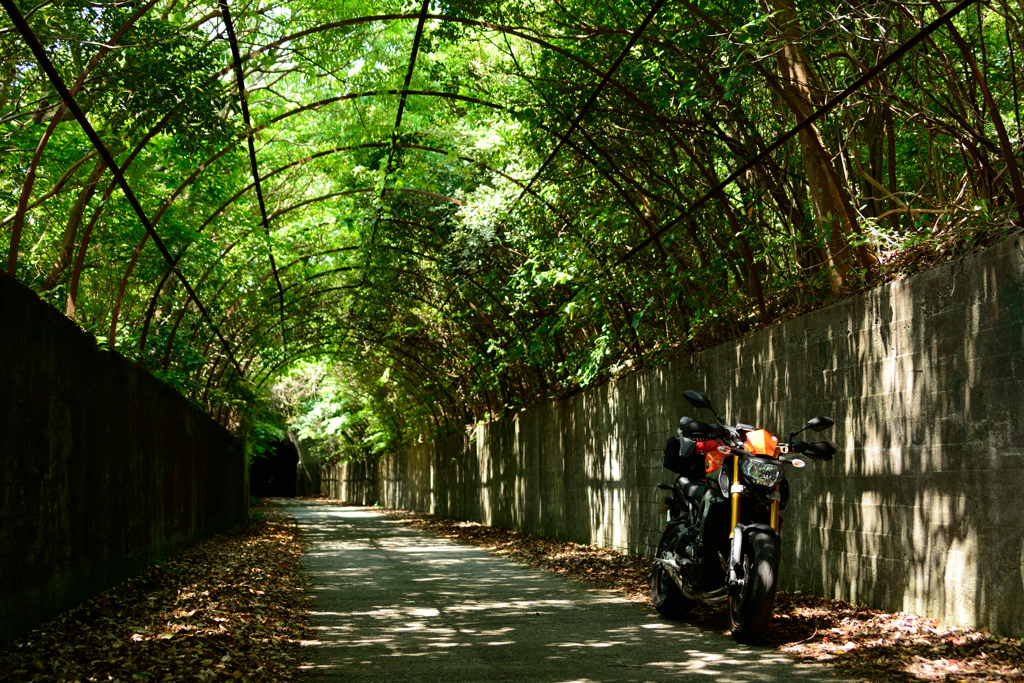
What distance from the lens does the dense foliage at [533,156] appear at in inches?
235

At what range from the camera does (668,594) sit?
5672 millimetres

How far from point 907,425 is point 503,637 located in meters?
2.58

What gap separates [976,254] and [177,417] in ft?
28.2

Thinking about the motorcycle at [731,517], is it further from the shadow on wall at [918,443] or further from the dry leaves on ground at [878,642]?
the shadow on wall at [918,443]

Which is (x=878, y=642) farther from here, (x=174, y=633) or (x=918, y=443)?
(x=174, y=633)

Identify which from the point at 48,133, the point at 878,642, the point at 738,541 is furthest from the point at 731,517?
the point at 48,133

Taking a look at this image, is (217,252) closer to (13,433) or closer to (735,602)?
(13,433)

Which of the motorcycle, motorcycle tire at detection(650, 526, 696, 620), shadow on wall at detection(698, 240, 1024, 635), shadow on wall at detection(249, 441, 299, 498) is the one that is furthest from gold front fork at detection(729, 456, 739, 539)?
shadow on wall at detection(249, 441, 299, 498)

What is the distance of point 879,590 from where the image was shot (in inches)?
207

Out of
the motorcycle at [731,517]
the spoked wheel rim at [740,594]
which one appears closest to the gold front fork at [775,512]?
the motorcycle at [731,517]

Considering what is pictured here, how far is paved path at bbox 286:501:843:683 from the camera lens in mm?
4199

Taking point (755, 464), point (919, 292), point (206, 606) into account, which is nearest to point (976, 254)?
point (919, 292)

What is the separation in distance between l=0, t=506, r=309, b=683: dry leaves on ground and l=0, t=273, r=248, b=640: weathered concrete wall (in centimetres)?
17

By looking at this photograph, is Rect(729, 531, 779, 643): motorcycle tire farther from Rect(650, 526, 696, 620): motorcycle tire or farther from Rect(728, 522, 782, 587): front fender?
Rect(650, 526, 696, 620): motorcycle tire
